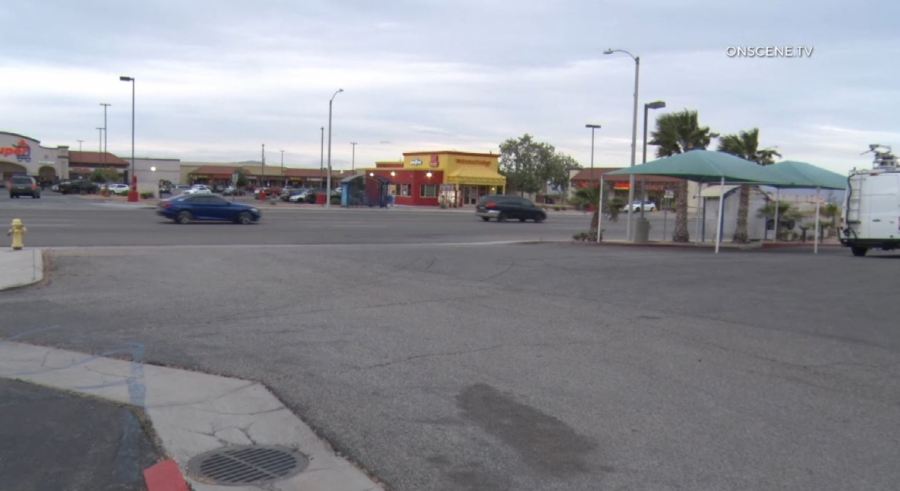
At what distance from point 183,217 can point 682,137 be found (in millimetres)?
21146

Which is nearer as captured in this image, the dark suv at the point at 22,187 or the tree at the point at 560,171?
the dark suv at the point at 22,187

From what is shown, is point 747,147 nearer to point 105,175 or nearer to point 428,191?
point 428,191

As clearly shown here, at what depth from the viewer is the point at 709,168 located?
26.3m

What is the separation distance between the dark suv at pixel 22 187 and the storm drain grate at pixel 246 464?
65164 mm

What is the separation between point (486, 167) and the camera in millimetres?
82688

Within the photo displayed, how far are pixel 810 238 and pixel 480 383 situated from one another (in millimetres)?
33272

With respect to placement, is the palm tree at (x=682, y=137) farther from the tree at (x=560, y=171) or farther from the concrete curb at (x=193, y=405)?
the tree at (x=560, y=171)

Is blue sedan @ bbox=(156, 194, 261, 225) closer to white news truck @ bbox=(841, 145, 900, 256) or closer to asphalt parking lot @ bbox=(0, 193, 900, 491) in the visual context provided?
asphalt parking lot @ bbox=(0, 193, 900, 491)

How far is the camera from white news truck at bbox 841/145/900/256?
79.2ft

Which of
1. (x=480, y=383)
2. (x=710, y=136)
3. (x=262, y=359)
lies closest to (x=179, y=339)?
(x=262, y=359)

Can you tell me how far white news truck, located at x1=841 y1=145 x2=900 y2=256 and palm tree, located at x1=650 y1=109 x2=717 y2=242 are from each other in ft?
22.6

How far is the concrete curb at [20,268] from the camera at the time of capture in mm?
14102

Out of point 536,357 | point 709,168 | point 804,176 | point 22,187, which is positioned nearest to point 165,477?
point 536,357

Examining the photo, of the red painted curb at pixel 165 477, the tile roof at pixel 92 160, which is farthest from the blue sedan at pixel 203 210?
the tile roof at pixel 92 160
